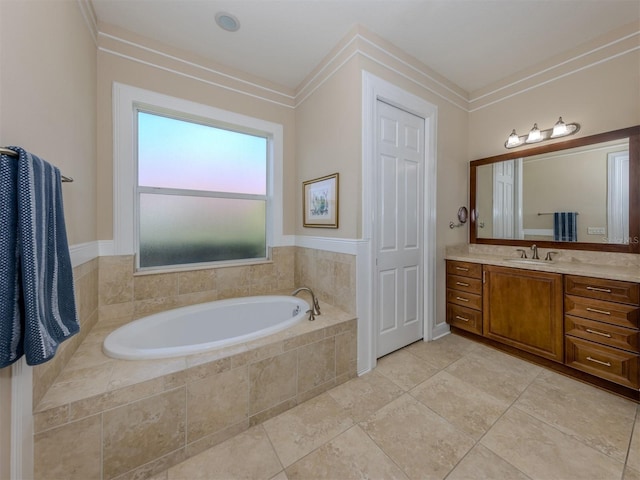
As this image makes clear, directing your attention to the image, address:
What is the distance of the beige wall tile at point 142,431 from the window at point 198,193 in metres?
1.28

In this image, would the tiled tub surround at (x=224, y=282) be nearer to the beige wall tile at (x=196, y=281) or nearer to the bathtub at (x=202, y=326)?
the beige wall tile at (x=196, y=281)

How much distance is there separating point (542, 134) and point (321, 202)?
2.19m

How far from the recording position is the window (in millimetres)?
2121

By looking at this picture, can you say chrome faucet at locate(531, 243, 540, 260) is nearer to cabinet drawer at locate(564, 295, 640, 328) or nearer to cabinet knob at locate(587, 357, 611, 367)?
cabinet drawer at locate(564, 295, 640, 328)

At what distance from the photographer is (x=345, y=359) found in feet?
6.20

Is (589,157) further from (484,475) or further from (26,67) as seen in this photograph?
(26,67)

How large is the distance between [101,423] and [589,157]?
3750 mm

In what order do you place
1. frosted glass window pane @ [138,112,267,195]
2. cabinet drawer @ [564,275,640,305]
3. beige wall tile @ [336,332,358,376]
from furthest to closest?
frosted glass window pane @ [138,112,267,195]
beige wall tile @ [336,332,358,376]
cabinet drawer @ [564,275,640,305]

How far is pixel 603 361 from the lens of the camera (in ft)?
5.61

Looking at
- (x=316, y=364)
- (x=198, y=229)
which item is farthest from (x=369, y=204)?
(x=198, y=229)

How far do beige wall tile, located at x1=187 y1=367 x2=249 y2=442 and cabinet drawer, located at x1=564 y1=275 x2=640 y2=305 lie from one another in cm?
240

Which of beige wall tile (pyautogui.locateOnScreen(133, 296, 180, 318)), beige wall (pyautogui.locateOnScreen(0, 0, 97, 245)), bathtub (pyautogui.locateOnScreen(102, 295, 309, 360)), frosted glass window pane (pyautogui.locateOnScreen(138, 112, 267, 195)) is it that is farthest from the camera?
frosted glass window pane (pyautogui.locateOnScreen(138, 112, 267, 195))

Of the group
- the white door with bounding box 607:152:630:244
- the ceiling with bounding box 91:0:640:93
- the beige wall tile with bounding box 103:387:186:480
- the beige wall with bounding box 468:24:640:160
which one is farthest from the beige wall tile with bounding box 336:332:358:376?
the beige wall with bounding box 468:24:640:160

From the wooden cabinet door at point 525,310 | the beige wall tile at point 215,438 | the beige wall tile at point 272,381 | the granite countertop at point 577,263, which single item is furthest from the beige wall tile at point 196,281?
the wooden cabinet door at point 525,310
